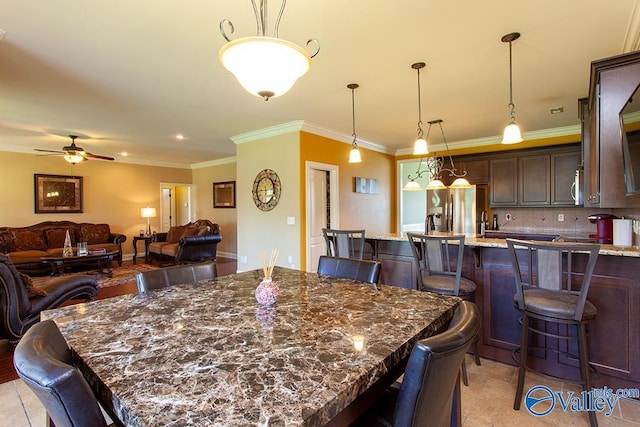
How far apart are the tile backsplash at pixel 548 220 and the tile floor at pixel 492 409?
149 inches

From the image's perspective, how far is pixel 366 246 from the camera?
142 inches

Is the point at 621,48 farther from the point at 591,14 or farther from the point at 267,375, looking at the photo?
the point at 267,375

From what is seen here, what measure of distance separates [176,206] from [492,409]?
10195 mm

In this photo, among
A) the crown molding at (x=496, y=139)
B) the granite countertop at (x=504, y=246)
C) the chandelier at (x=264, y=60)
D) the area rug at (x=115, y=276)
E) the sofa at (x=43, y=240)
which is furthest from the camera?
the sofa at (x=43, y=240)

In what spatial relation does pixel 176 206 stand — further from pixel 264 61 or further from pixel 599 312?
pixel 599 312

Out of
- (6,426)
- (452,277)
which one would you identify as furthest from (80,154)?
(452,277)

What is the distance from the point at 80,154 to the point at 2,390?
4.27 metres

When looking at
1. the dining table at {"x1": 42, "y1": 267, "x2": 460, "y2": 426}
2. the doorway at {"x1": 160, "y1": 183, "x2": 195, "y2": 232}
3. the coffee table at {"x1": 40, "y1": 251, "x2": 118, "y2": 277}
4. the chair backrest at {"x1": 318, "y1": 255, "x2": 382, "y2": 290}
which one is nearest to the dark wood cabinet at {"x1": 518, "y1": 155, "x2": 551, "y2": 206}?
the chair backrest at {"x1": 318, "y1": 255, "x2": 382, "y2": 290}

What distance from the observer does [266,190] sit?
17.3 ft

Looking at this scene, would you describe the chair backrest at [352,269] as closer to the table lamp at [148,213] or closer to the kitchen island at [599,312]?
the kitchen island at [599,312]

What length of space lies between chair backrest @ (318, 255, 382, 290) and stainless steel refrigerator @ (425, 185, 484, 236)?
4002mm

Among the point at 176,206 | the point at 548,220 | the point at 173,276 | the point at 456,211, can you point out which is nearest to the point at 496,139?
the point at 456,211

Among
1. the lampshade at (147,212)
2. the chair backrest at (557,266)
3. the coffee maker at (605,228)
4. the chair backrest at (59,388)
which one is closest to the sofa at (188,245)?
the lampshade at (147,212)

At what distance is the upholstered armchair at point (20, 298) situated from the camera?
2.52 m
